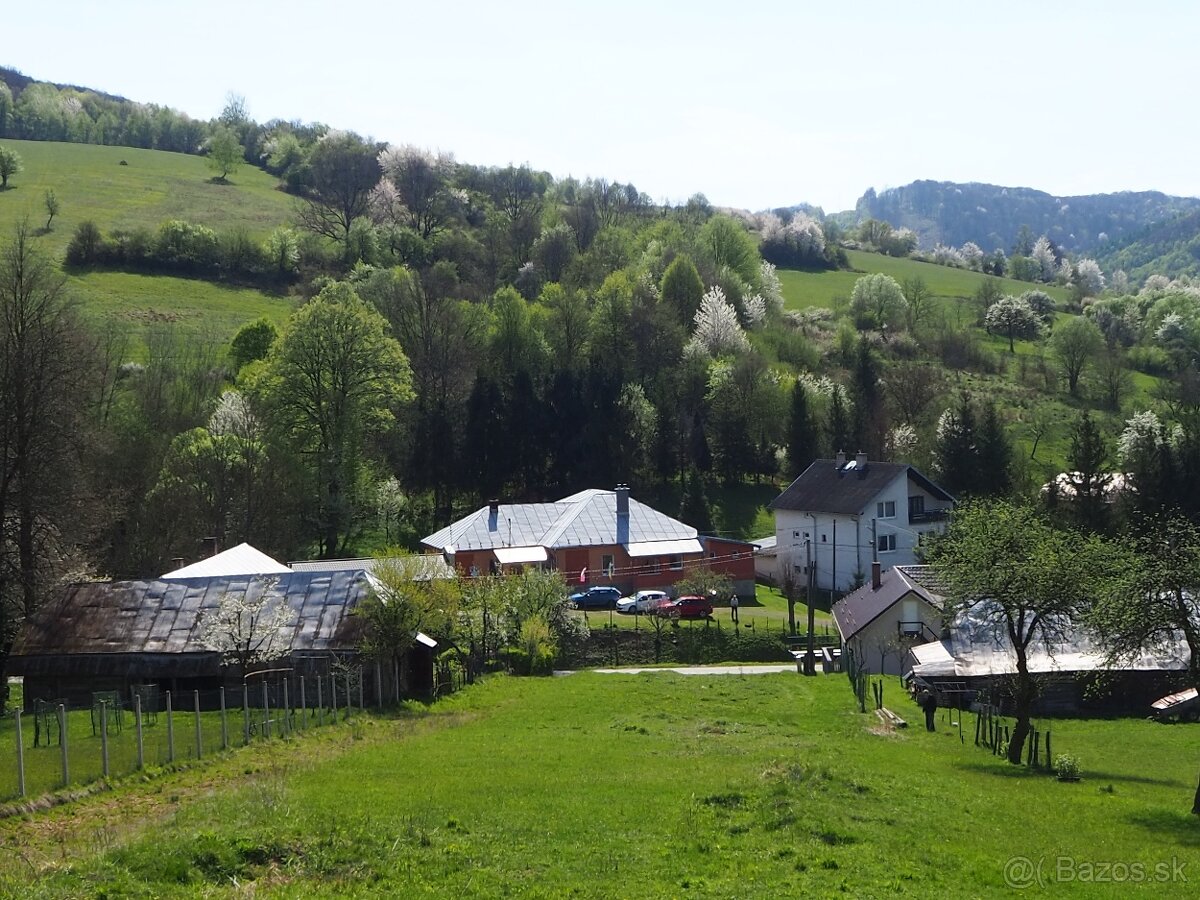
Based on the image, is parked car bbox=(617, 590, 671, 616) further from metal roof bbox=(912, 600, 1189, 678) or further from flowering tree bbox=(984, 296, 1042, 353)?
flowering tree bbox=(984, 296, 1042, 353)

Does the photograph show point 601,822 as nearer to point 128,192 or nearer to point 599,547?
point 599,547

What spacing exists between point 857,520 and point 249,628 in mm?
40007

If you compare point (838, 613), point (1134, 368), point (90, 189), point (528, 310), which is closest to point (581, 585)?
point (838, 613)

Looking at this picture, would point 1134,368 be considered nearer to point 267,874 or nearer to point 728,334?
point 728,334

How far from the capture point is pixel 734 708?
35.5 metres

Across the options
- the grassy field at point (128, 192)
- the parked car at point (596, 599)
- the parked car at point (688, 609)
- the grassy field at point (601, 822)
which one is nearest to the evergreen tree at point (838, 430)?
the parked car at point (596, 599)

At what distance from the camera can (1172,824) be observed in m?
20.8

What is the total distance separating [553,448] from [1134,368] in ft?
197

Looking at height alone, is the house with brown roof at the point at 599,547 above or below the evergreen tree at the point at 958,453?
below

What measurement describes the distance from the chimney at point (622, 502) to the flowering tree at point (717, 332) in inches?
1073

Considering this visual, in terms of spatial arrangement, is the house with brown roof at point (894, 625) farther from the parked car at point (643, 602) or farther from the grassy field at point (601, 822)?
the grassy field at point (601, 822)

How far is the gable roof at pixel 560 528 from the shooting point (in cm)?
6425

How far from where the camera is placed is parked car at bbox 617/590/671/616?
58500 mm

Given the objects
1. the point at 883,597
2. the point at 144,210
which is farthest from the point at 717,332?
the point at 144,210
